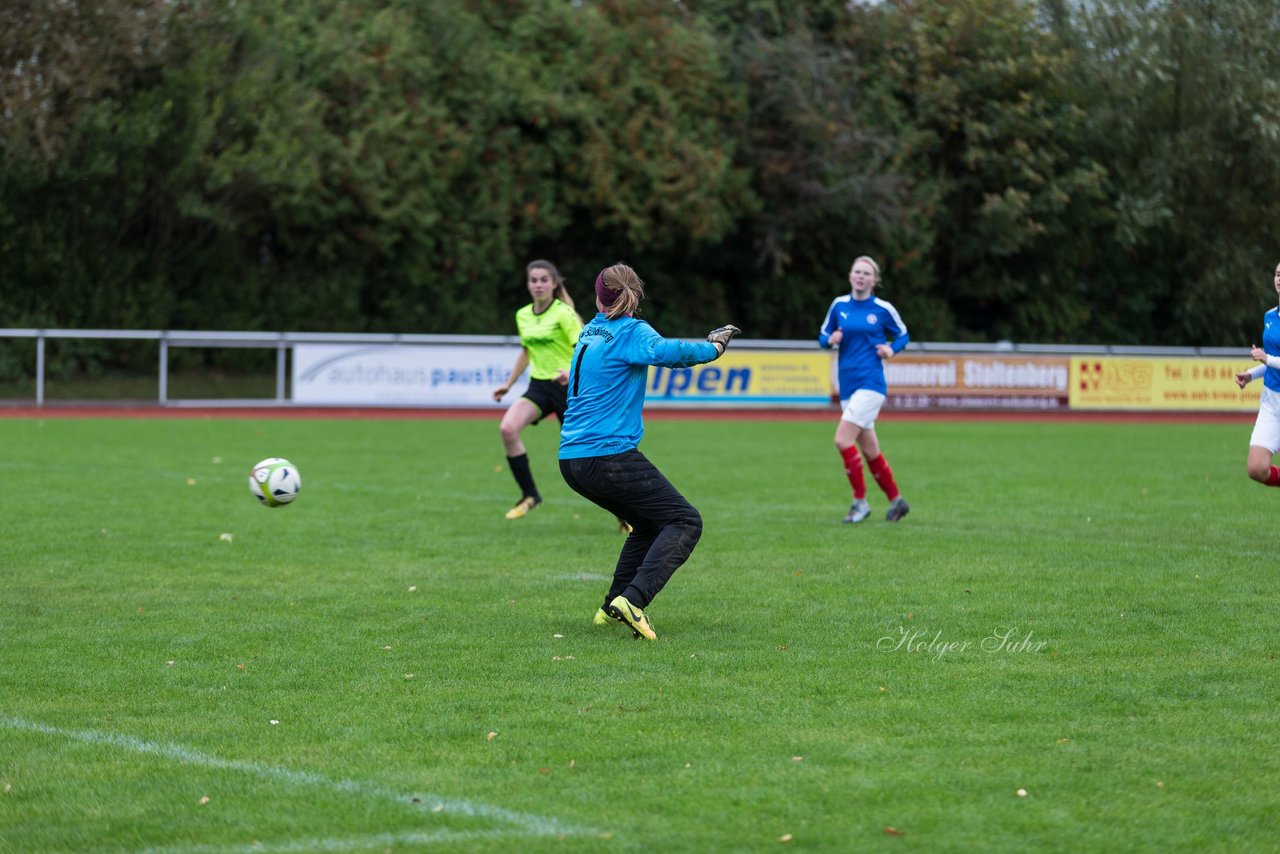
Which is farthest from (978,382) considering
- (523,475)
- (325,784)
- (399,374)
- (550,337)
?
(325,784)

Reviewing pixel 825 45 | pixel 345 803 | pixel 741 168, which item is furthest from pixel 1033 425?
pixel 345 803

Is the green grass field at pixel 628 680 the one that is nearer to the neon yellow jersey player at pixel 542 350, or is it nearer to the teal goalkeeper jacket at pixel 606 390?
the neon yellow jersey player at pixel 542 350

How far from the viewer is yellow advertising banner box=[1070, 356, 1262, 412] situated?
1158 inches

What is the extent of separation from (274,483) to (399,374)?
1648cm

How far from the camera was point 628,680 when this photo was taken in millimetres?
6527

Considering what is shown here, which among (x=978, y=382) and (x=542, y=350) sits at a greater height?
(x=542, y=350)

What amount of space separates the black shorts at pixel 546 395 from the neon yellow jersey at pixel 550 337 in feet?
0.19

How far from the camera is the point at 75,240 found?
30.4 m

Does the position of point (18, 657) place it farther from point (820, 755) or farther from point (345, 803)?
point (820, 755)

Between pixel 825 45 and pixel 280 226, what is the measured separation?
46.0 feet

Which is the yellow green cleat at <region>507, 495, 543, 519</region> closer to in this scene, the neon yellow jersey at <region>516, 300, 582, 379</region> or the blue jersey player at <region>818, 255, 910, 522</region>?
the neon yellow jersey at <region>516, 300, 582, 379</region>

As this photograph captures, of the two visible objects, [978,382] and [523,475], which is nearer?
[523,475]

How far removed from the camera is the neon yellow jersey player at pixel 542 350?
12.0 metres

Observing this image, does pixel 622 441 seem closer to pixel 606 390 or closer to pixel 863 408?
pixel 606 390
